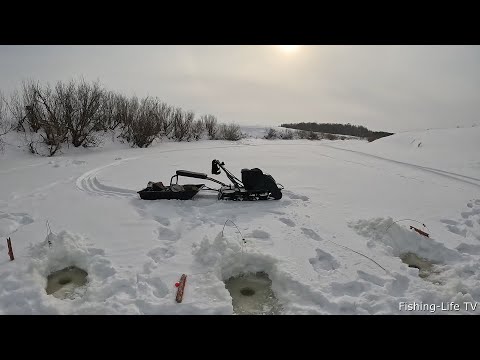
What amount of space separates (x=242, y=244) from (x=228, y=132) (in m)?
23.5

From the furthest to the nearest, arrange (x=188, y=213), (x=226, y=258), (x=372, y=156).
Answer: (x=372, y=156) < (x=188, y=213) < (x=226, y=258)

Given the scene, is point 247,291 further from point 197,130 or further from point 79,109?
point 197,130

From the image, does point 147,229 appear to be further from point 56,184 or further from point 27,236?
point 56,184

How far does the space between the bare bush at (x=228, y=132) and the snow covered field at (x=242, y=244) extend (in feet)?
61.4

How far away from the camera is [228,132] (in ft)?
89.4

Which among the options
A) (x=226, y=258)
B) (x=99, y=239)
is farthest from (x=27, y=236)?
(x=226, y=258)

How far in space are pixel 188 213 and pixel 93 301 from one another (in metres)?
2.68

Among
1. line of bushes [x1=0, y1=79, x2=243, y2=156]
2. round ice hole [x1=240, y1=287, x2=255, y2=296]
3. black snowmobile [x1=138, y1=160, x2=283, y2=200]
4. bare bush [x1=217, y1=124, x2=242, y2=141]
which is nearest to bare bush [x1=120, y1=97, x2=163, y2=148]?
line of bushes [x1=0, y1=79, x2=243, y2=156]

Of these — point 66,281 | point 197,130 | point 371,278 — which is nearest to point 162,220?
point 66,281

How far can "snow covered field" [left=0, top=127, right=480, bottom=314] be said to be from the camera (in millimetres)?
3217

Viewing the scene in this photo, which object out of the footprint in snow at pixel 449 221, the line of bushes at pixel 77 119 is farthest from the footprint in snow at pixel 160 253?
the line of bushes at pixel 77 119

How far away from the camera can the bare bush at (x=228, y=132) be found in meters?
→ 26.9

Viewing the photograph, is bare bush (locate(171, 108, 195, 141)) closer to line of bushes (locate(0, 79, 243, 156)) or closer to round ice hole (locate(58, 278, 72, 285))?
line of bushes (locate(0, 79, 243, 156))
